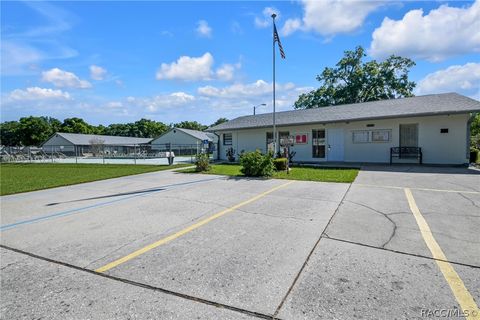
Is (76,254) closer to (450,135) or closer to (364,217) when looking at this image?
(364,217)

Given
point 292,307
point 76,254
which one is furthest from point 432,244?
point 76,254

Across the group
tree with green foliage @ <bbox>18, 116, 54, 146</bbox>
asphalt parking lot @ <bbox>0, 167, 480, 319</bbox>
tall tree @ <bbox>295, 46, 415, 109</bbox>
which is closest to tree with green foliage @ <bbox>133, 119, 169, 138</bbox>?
tree with green foliage @ <bbox>18, 116, 54, 146</bbox>

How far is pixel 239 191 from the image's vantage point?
793 cm

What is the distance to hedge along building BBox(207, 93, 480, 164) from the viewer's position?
13.2 m

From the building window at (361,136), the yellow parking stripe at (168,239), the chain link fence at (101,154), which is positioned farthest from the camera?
the chain link fence at (101,154)

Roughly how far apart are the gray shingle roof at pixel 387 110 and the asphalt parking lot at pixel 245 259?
27.9 feet

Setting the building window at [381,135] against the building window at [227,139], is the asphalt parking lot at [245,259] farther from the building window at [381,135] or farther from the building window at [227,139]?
the building window at [227,139]

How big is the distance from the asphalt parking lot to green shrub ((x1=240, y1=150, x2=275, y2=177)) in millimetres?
4484

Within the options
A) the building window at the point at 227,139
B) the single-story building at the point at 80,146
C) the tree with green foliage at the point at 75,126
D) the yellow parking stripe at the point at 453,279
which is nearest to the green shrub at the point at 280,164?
the yellow parking stripe at the point at 453,279

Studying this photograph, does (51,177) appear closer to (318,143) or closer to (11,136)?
(318,143)

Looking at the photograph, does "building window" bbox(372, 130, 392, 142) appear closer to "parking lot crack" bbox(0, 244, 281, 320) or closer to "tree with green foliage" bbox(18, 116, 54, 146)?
"parking lot crack" bbox(0, 244, 281, 320)

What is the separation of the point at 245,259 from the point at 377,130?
14.9 m

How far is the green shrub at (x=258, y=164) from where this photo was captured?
10922 mm

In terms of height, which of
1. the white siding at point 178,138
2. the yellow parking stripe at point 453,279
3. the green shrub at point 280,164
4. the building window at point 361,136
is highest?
the white siding at point 178,138
